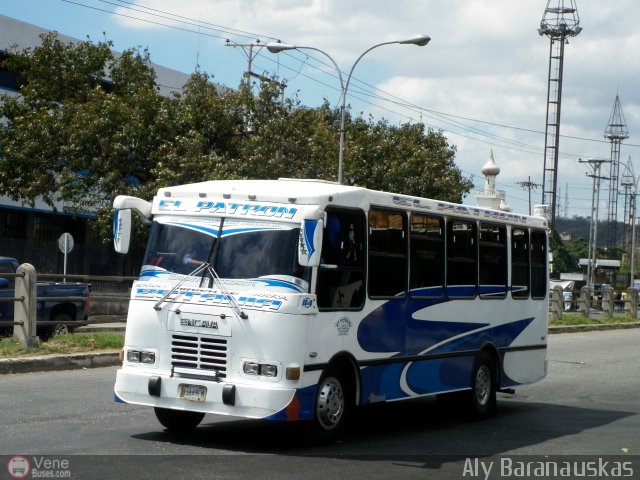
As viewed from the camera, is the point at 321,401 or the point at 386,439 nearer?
the point at 321,401

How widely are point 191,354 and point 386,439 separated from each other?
253cm

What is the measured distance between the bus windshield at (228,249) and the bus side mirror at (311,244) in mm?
404

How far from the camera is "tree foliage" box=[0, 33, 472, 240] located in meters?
38.1

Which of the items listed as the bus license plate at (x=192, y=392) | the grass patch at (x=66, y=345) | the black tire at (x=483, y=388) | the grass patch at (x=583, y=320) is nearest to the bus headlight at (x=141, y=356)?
the bus license plate at (x=192, y=392)

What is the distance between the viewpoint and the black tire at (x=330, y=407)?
10430 mm

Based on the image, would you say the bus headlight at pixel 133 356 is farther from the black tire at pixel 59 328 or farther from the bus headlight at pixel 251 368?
the black tire at pixel 59 328

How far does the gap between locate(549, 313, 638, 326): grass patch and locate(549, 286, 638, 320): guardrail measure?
1.10 feet

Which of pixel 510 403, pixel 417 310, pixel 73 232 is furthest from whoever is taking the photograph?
pixel 73 232

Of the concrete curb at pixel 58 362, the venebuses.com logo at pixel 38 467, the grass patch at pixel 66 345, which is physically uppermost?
the grass patch at pixel 66 345

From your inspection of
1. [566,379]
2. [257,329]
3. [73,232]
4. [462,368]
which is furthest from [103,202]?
[257,329]

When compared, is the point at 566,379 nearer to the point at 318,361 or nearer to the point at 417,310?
the point at 417,310

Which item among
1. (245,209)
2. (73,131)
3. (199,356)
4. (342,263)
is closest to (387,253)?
(342,263)

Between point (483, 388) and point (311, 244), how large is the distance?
5.08 meters

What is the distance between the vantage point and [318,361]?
34.0 ft
